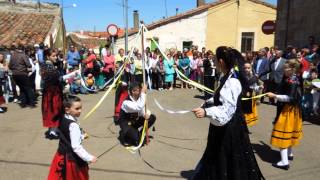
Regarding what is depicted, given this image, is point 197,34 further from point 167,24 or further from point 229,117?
point 229,117

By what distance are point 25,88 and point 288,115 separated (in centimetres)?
772

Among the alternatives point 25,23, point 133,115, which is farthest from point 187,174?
point 25,23

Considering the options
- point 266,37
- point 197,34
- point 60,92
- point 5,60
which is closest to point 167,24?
point 197,34

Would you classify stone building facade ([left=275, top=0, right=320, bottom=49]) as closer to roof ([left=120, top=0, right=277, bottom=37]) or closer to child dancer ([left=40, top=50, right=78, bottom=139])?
roof ([left=120, top=0, right=277, bottom=37])

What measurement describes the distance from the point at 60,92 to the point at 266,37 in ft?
72.0

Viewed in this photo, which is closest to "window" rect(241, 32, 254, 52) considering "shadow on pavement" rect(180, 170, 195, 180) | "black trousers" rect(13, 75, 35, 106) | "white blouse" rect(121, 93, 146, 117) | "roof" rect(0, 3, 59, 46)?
"roof" rect(0, 3, 59, 46)

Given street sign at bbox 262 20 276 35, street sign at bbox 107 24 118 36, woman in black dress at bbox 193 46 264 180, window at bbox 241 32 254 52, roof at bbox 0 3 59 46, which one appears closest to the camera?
woman in black dress at bbox 193 46 264 180

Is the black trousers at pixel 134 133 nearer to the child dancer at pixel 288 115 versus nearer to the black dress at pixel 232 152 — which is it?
the child dancer at pixel 288 115

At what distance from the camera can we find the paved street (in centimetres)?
572

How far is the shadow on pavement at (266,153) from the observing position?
21.0 ft

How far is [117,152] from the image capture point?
22.1 ft

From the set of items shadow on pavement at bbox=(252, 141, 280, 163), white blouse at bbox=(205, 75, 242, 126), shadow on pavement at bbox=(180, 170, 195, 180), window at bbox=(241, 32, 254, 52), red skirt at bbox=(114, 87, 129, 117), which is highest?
window at bbox=(241, 32, 254, 52)

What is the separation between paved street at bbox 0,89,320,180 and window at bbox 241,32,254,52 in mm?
17676

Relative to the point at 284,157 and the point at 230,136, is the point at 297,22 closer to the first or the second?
the point at 284,157
